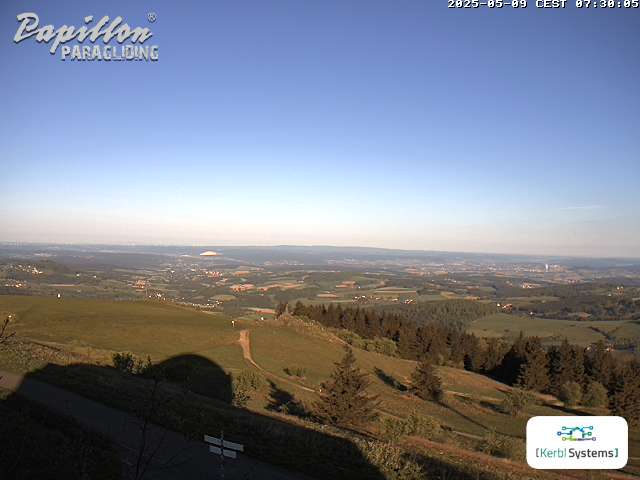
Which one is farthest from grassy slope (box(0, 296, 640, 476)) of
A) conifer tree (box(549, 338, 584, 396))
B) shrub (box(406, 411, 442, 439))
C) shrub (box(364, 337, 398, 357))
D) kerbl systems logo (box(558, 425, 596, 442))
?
kerbl systems logo (box(558, 425, 596, 442))

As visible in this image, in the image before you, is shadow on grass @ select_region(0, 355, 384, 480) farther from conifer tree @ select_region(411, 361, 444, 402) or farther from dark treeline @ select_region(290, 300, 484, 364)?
dark treeline @ select_region(290, 300, 484, 364)

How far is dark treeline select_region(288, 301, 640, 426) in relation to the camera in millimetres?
42812

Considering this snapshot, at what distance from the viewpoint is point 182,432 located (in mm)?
12570

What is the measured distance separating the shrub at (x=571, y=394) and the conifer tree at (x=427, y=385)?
652 inches

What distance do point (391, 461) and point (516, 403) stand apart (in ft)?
93.1

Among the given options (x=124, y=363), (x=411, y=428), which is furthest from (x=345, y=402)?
(x=124, y=363)

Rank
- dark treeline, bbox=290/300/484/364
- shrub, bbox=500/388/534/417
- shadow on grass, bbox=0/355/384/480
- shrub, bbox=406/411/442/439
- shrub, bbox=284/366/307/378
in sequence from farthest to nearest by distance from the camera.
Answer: dark treeline, bbox=290/300/484/364 → shrub, bbox=284/366/307/378 → shrub, bbox=500/388/534/417 → shrub, bbox=406/411/442/439 → shadow on grass, bbox=0/355/384/480

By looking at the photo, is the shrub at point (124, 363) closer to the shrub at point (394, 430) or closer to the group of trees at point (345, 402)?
the group of trees at point (345, 402)

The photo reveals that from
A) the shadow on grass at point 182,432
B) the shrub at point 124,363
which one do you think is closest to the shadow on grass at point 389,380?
the shrub at point 124,363

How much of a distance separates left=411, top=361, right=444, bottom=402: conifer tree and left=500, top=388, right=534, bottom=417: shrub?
486cm

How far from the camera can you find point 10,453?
785 cm

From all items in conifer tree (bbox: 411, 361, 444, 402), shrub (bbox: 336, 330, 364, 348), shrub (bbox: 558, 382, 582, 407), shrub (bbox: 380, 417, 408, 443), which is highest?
shrub (bbox: 380, 417, 408, 443)

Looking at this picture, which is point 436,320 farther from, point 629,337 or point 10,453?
point 10,453

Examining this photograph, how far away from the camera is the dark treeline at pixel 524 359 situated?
42.8 metres
